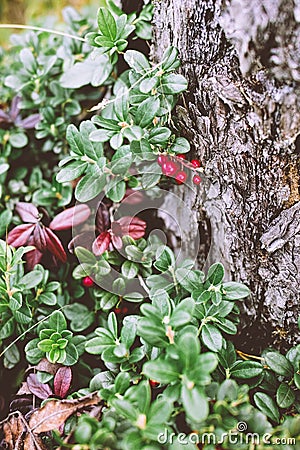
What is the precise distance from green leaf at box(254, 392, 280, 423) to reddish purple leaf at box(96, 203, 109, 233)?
0.55 meters

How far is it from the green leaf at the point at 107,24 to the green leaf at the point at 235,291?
2.04ft

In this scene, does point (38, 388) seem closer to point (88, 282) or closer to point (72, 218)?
point (88, 282)

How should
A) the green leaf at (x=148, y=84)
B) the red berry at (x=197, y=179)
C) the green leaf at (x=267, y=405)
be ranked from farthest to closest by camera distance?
the red berry at (x=197, y=179) < the green leaf at (x=148, y=84) < the green leaf at (x=267, y=405)

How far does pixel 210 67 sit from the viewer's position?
110cm

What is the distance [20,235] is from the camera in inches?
53.0

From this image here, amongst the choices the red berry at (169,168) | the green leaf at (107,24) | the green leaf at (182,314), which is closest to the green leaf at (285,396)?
the green leaf at (182,314)

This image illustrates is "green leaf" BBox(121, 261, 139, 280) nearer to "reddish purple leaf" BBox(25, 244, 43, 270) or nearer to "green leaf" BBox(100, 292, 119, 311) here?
"green leaf" BBox(100, 292, 119, 311)

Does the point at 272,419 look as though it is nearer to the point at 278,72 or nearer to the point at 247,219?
the point at 247,219

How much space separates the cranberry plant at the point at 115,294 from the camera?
874 mm

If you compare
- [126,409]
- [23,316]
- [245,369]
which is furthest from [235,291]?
[23,316]

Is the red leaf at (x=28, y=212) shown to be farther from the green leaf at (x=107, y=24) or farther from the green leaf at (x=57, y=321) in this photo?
the green leaf at (x=107, y=24)

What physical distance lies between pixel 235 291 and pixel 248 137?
327 mm

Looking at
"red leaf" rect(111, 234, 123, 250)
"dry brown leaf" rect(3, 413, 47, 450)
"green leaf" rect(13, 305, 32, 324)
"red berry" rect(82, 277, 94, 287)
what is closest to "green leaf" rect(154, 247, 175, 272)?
"red leaf" rect(111, 234, 123, 250)

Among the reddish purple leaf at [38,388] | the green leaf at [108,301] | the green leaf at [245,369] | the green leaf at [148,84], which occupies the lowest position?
the reddish purple leaf at [38,388]
